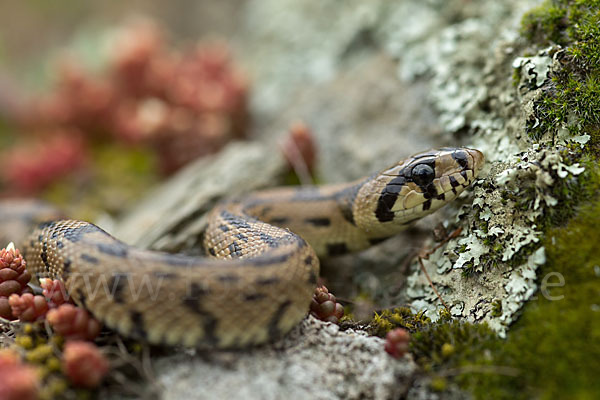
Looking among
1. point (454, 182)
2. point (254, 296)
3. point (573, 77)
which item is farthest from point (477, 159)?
point (254, 296)

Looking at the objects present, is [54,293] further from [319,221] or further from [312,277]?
[319,221]

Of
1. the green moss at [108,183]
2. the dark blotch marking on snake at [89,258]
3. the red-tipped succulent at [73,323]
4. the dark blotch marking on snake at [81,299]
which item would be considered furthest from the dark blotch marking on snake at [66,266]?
the green moss at [108,183]

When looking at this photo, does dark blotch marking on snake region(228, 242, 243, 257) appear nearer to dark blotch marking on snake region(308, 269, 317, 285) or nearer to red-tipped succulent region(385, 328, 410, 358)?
dark blotch marking on snake region(308, 269, 317, 285)

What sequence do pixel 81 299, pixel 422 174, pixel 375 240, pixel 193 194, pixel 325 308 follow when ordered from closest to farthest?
pixel 81 299
pixel 325 308
pixel 422 174
pixel 375 240
pixel 193 194

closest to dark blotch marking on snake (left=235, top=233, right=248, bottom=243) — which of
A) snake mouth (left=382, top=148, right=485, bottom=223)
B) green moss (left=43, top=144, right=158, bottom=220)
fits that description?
snake mouth (left=382, top=148, right=485, bottom=223)

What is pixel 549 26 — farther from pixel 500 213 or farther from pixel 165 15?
pixel 165 15

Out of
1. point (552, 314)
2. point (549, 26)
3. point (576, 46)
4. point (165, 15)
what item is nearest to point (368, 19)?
point (549, 26)
